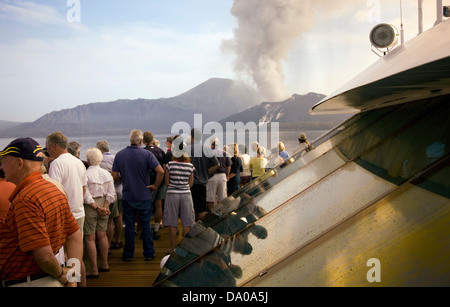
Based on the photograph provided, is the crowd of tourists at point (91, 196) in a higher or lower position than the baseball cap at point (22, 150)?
lower

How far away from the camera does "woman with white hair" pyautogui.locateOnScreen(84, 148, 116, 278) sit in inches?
206

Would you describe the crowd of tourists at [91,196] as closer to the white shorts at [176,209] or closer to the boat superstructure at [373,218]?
the white shorts at [176,209]

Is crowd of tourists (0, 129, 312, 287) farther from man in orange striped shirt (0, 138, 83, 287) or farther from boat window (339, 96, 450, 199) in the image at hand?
boat window (339, 96, 450, 199)

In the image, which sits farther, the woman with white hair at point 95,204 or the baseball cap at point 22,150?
the woman with white hair at point 95,204

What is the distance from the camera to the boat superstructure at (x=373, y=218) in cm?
185

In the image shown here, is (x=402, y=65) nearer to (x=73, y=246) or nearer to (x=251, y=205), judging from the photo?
(x=251, y=205)

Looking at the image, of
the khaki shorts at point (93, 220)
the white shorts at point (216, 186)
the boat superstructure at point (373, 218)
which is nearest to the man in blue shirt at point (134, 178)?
the khaki shorts at point (93, 220)

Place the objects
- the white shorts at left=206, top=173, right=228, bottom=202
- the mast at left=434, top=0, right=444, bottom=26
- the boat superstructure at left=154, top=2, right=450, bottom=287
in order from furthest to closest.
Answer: the white shorts at left=206, top=173, right=228, bottom=202 < the mast at left=434, top=0, right=444, bottom=26 < the boat superstructure at left=154, top=2, right=450, bottom=287

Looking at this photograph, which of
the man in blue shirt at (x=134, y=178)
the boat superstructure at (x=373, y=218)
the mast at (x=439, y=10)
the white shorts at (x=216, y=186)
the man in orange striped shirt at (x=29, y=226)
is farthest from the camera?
the white shorts at (x=216, y=186)

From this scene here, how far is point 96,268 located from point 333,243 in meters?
4.18

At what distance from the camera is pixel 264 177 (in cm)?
483

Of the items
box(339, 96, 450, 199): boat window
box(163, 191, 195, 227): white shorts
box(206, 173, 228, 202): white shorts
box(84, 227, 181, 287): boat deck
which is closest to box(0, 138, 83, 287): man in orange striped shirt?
box(339, 96, 450, 199): boat window

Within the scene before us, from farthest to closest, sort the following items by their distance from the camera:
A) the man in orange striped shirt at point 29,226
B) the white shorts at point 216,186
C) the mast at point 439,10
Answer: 1. the white shorts at point 216,186
2. the mast at point 439,10
3. the man in orange striped shirt at point 29,226
